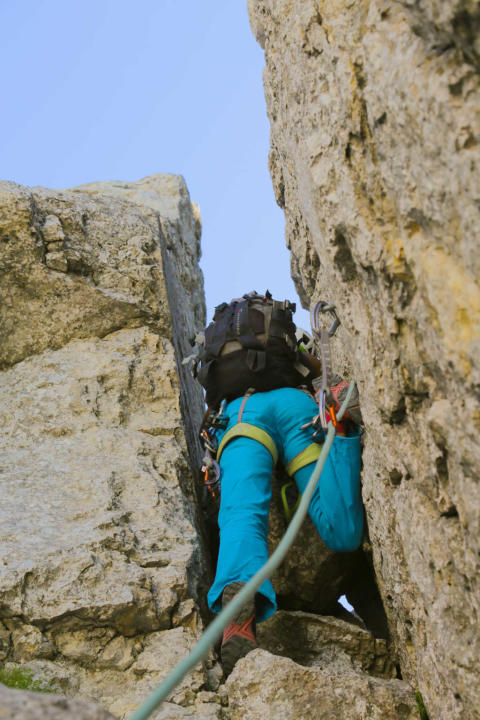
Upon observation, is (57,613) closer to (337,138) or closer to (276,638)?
(276,638)

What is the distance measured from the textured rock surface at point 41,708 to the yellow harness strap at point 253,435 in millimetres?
3308

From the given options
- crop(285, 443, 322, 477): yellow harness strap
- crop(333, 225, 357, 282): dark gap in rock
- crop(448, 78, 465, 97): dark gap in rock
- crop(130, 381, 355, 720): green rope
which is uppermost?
crop(448, 78, 465, 97): dark gap in rock

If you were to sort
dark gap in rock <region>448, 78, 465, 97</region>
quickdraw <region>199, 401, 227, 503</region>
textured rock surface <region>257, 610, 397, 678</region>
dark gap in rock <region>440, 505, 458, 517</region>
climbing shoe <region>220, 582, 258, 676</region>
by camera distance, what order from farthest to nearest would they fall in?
1. quickdraw <region>199, 401, 227, 503</region>
2. textured rock surface <region>257, 610, 397, 678</region>
3. climbing shoe <region>220, 582, 258, 676</region>
4. dark gap in rock <region>440, 505, 458, 517</region>
5. dark gap in rock <region>448, 78, 465, 97</region>

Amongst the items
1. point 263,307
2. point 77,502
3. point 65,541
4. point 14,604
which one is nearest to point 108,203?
point 263,307

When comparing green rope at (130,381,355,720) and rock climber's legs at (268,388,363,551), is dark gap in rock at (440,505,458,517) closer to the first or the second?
green rope at (130,381,355,720)

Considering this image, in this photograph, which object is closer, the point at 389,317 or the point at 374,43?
the point at 374,43

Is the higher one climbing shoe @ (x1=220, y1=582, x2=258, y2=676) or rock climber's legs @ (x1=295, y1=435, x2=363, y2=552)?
rock climber's legs @ (x1=295, y1=435, x2=363, y2=552)

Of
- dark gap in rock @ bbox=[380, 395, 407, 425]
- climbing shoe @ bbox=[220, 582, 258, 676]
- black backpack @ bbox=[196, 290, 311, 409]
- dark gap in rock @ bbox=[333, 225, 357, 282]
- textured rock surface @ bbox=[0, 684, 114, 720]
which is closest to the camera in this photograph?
textured rock surface @ bbox=[0, 684, 114, 720]

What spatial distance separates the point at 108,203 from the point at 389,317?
19.3 feet

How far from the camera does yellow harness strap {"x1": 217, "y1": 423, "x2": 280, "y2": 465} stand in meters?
5.52

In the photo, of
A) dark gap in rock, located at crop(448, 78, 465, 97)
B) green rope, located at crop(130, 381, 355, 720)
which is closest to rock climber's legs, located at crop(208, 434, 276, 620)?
green rope, located at crop(130, 381, 355, 720)

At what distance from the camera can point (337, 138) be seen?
3.76m

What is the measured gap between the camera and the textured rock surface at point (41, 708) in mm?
2109

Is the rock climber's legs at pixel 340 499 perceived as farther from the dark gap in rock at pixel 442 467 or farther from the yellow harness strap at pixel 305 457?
the dark gap in rock at pixel 442 467
